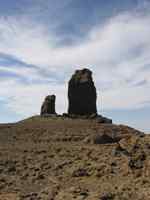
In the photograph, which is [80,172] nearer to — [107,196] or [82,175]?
[82,175]

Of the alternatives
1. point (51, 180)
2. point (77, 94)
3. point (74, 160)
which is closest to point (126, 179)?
point (51, 180)

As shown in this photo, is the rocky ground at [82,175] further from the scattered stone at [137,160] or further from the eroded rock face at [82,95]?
the eroded rock face at [82,95]

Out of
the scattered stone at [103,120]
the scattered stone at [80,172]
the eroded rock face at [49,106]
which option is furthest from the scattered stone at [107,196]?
the eroded rock face at [49,106]

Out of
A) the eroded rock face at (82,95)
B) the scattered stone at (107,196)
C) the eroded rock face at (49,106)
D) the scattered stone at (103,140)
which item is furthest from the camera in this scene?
the eroded rock face at (82,95)

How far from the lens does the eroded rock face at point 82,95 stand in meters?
75.0

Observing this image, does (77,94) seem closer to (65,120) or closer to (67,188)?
(65,120)

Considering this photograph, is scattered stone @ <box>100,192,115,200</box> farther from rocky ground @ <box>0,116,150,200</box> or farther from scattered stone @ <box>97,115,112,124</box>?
scattered stone @ <box>97,115,112,124</box>

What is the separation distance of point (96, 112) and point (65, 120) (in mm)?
Answer: 14234

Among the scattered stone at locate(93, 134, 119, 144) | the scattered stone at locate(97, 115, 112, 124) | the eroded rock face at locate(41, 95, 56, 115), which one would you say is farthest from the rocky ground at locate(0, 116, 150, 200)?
the eroded rock face at locate(41, 95, 56, 115)

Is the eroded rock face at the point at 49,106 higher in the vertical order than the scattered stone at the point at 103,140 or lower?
higher

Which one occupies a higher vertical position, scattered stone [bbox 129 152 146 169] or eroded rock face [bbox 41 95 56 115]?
eroded rock face [bbox 41 95 56 115]

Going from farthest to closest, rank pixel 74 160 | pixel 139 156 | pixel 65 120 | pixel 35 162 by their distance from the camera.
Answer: pixel 65 120
pixel 35 162
pixel 74 160
pixel 139 156

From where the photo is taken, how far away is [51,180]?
18922mm

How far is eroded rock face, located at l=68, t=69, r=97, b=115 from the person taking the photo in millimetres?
75000
